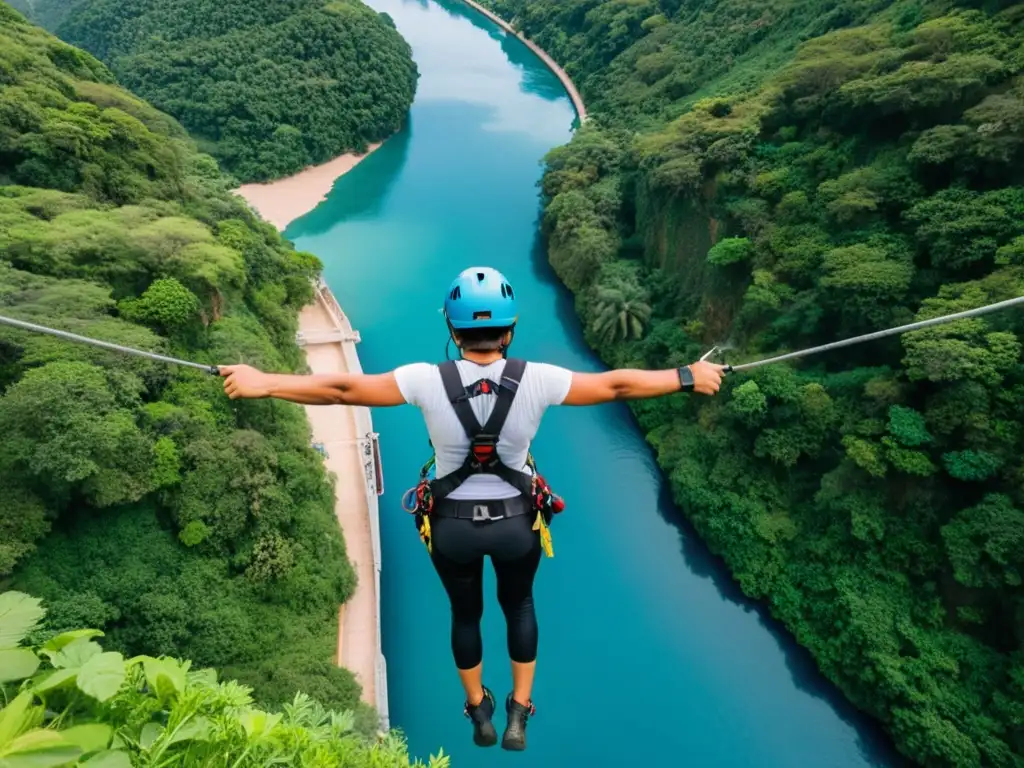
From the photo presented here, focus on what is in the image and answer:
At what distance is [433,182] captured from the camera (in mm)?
25250

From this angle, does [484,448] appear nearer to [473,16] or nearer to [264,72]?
[264,72]

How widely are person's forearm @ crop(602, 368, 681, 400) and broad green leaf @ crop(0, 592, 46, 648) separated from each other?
177 cm

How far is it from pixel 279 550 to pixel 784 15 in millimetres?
22841

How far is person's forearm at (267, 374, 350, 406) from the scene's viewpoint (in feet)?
7.35

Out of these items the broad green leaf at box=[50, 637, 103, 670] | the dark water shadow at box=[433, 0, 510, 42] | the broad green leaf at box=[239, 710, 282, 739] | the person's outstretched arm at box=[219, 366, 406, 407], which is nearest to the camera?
the broad green leaf at box=[50, 637, 103, 670]

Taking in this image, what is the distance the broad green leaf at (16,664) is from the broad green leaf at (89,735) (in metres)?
0.17

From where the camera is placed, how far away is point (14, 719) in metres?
1.47

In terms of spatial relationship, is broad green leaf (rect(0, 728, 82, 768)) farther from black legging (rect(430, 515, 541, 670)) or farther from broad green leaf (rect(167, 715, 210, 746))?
black legging (rect(430, 515, 541, 670))

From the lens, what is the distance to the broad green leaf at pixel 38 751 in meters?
1.39

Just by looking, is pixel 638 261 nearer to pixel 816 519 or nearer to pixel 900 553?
pixel 816 519

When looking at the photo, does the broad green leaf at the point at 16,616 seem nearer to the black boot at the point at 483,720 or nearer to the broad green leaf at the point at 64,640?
the broad green leaf at the point at 64,640

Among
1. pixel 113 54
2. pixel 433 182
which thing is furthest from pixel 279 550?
pixel 113 54

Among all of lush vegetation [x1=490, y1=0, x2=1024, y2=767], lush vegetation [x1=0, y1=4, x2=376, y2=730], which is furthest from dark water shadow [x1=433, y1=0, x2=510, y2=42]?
lush vegetation [x1=0, y1=4, x2=376, y2=730]

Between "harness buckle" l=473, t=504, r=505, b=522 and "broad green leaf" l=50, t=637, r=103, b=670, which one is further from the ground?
"harness buckle" l=473, t=504, r=505, b=522
